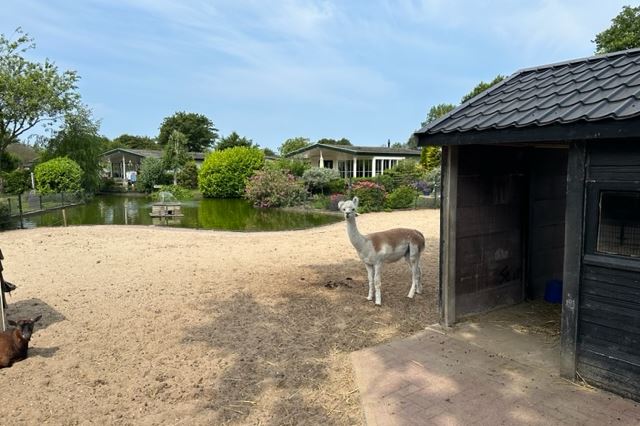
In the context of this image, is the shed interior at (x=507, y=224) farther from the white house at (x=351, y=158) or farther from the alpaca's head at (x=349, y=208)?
the white house at (x=351, y=158)

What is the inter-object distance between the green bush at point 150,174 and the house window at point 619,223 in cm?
3535

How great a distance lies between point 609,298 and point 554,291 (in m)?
2.82

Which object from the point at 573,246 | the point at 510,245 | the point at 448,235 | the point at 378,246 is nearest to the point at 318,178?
the point at 378,246

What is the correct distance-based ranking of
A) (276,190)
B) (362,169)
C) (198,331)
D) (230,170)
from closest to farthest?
(198,331), (276,190), (230,170), (362,169)

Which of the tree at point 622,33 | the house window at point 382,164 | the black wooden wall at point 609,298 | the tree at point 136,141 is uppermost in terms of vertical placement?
the tree at point 622,33

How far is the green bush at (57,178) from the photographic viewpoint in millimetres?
27094

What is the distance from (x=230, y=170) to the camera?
1234 inches

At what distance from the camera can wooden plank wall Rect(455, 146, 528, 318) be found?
5.27 m

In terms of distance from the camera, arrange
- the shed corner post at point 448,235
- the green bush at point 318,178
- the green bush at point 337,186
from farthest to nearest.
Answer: the green bush at point 337,186 < the green bush at point 318,178 < the shed corner post at point 448,235

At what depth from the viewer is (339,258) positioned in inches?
392

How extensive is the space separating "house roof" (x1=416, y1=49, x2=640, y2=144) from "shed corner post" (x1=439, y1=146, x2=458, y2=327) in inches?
18.5

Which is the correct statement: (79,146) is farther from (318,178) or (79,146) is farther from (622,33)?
(622,33)

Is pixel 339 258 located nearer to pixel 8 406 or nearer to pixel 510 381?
pixel 510 381

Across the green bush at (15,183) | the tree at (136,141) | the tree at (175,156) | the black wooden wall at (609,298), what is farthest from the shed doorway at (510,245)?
the tree at (136,141)
